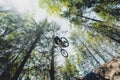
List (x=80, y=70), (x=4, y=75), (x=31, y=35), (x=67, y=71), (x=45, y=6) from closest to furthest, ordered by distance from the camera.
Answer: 1. (x=45, y=6)
2. (x=4, y=75)
3. (x=31, y=35)
4. (x=67, y=71)
5. (x=80, y=70)

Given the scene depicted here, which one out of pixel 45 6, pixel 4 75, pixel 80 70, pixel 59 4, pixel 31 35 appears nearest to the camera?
pixel 59 4

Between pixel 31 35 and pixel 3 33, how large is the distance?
404cm

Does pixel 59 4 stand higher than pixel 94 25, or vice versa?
pixel 59 4

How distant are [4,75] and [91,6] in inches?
525

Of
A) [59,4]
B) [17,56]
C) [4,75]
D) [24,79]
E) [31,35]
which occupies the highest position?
[59,4]

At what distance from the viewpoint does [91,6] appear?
1452 centimetres

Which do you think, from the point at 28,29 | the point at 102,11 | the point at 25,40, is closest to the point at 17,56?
the point at 25,40

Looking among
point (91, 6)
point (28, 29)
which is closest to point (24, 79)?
point (28, 29)

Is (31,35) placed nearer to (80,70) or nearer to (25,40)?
(25,40)

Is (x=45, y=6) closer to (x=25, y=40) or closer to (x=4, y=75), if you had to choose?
(x=25, y=40)

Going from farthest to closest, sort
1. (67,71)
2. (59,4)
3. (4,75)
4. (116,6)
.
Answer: (67,71) → (4,75) → (59,4) → (116,6)

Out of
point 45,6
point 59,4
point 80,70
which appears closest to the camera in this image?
point 59,4

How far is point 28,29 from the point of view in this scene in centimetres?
2228

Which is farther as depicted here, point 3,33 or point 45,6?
point 3,33
